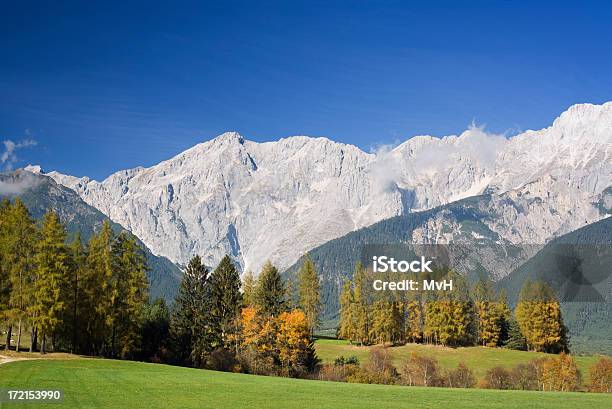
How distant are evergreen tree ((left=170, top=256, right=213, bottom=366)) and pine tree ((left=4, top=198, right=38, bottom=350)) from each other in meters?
22.7

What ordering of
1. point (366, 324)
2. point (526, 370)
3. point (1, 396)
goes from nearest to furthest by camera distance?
point (1, 396), point (526, 370), point (366, 324)

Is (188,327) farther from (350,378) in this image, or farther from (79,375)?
(79,375)

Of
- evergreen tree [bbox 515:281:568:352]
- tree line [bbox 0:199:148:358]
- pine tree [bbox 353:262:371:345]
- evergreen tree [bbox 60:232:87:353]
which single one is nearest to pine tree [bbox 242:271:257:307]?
pine tree [bbox 353:262:371:345]

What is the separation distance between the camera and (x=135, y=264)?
75125mm

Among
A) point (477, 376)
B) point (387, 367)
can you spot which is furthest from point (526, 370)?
point (387, 367)

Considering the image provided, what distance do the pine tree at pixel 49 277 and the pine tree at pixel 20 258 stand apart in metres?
0.95

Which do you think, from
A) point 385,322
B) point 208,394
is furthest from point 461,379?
point 208,394

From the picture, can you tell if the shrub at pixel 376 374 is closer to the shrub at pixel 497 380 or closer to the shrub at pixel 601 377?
the shrub at pixel 497 380

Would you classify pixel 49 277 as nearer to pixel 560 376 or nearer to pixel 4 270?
pixel 4 270

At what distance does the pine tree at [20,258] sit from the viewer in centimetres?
6300

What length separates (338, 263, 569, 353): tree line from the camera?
111m

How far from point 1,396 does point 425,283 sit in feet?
306

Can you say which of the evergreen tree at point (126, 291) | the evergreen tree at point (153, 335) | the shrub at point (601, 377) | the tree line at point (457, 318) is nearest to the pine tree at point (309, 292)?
the tree line at point (457, 318)

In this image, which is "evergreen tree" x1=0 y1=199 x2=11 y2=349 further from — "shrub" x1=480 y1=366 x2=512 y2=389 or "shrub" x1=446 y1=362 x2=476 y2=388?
"shrub" x1=480 y1=366 x2=512 y2=389
